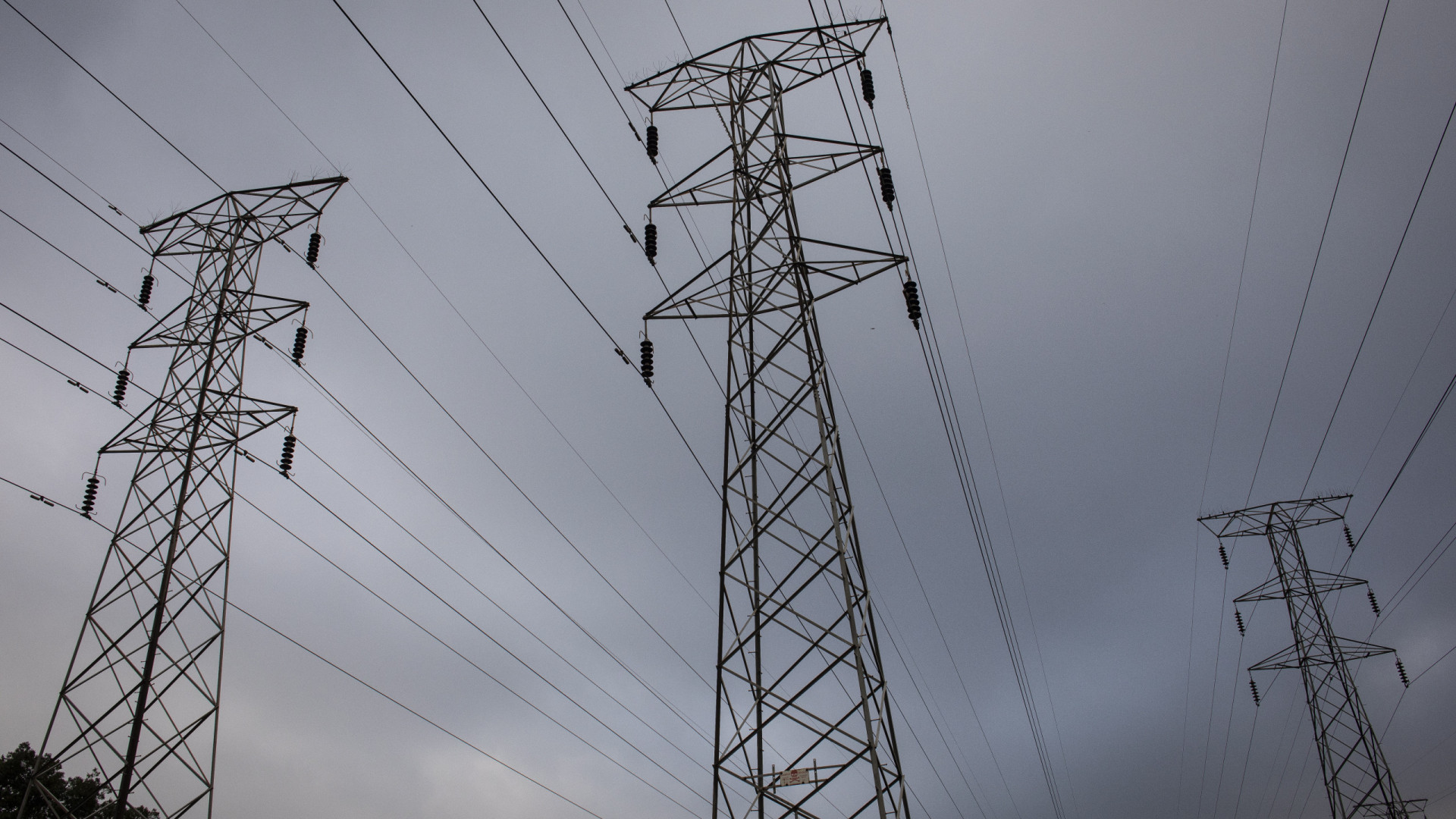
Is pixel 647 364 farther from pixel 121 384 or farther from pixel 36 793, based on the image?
pixel 36 793

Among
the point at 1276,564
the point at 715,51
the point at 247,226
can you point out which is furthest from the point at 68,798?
the point at 1276,564

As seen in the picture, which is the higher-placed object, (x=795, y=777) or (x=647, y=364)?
(x=647, y=364)

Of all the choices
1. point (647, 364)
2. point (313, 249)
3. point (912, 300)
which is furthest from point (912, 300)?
point (313, 249)

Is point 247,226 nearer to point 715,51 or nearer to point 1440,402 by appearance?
point 715,51

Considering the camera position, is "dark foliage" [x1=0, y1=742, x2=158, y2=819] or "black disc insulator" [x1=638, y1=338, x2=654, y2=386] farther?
"dark foliage" [x1=0, y1=742, x2=158, y2=819]

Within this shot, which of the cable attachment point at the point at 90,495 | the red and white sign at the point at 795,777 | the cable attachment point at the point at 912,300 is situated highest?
the cable attachment point at the point at 912,300

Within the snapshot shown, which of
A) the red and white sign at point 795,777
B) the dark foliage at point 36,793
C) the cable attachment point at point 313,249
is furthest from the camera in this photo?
the dark foliage at point 36,793

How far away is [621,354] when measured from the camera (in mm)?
15258

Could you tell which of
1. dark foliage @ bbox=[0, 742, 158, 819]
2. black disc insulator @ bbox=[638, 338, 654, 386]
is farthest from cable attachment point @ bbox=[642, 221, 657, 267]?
Answer: dark foliage @ bbox=[0, 742, 158, 819]

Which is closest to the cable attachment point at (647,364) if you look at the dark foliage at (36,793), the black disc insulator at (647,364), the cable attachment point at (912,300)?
the black disc insulator at (647,364)

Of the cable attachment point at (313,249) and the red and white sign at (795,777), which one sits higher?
the cable attachment point at (313,249)

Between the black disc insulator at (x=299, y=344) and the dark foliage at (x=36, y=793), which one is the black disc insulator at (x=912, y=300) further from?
the dark foliage at (x=36, y=793)

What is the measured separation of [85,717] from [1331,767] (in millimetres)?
35586

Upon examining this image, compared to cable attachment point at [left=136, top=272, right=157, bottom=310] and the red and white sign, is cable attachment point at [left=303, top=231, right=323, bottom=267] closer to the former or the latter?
cable attachment point at [left=136, top=272, right=157, bottom=310]
